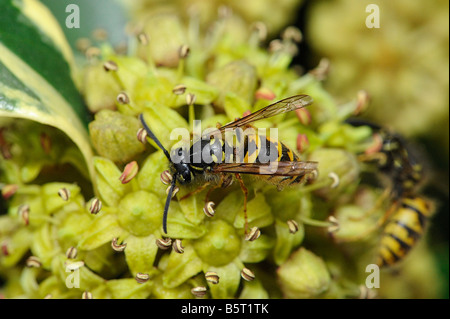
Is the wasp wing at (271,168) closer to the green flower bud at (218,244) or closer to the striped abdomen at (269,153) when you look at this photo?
the striped abdomen at (269,153)

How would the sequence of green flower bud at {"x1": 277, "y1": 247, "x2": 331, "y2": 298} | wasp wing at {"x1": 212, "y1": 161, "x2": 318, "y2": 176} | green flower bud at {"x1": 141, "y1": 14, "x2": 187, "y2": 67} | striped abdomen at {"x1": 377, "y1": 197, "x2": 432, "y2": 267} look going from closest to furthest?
wasp wing at {"x1": 212, "y1": 161, "x2": 318, "y2": 176} → green flower bud at {"x1": 277, "y1": 247, "x2": 331, "y2": 298} → green flower bud at {"x1": 141, "y1": 14, "x2": 187, "y2": 67} → striped abdomen at {"x1": 377, "y1": 197, "x2": 432, "y2": 267}

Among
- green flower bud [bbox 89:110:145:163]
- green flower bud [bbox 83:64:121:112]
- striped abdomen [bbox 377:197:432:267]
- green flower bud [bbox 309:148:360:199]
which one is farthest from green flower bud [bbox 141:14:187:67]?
striped abdomen [bbox 377:197:432:267]

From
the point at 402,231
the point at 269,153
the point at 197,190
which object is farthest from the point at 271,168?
the point at 402,231

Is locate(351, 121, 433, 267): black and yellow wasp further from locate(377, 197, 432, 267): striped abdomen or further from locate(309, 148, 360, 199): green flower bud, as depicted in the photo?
locate(309, 148, 360, 199): green flower bud

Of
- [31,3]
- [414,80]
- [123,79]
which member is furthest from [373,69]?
[31,3]

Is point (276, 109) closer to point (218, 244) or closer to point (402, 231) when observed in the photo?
point (218, 244)

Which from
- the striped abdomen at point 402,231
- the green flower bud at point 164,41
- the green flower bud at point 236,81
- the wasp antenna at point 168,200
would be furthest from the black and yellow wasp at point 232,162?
the striped abdomen at point 402,231

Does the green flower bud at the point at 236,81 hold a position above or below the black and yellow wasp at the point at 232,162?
above

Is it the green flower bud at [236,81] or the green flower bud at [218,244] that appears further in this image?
the green flower bud at [236,81]

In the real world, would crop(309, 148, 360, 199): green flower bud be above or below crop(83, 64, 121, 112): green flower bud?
below
